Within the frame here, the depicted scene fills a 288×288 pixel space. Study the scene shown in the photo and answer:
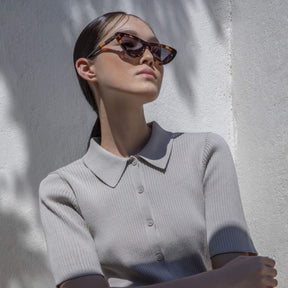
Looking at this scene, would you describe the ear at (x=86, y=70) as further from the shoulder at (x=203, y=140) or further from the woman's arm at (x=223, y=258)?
the woman's arm at (x=223, y=258)

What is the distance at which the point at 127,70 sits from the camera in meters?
1.93

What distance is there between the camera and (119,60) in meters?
1.95

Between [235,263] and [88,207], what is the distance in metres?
0.62

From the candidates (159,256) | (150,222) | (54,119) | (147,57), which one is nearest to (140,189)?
(150,222)

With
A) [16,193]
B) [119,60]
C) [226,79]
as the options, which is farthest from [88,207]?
[226,79]

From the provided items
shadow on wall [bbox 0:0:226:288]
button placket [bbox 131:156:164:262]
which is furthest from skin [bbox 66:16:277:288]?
shadow on wall [bbox 0:0:226:288]

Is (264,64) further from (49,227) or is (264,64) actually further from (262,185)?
(49,227)

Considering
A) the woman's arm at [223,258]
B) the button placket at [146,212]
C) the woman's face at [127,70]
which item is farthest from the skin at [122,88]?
the woman's arm at [223,258]

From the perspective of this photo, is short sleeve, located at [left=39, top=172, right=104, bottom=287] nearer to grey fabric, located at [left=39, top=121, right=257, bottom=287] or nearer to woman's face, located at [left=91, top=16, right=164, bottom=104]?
grey fabric, located at [left=39, top=121, right=257, bottom=287]

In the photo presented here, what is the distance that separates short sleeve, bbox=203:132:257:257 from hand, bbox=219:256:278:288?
207 millimetres

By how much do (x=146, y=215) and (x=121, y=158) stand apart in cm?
28

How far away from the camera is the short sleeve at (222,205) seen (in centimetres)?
185

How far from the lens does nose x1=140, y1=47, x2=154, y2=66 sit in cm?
196

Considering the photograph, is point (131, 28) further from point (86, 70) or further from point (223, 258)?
point (223, 258)
